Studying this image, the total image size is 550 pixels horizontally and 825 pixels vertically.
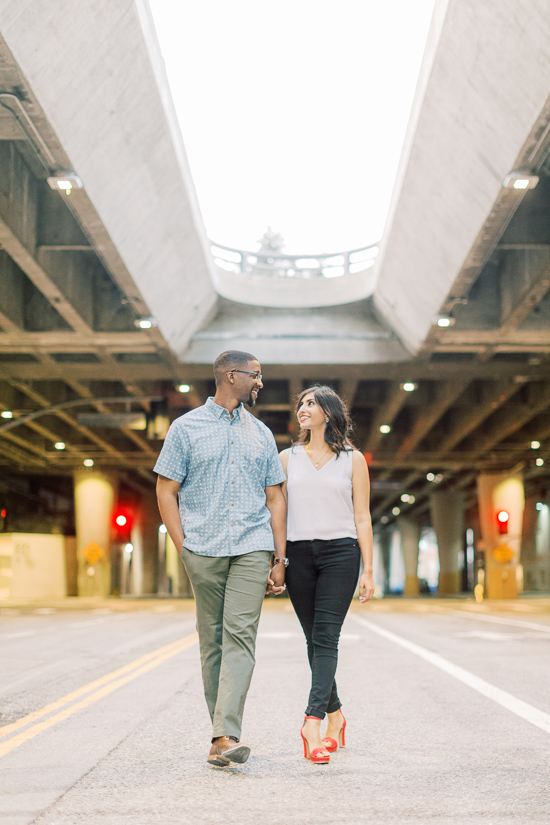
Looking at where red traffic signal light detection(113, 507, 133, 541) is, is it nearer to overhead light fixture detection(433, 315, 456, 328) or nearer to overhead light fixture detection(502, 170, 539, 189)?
overhead light fixture detection(433, 315, 456, 328)

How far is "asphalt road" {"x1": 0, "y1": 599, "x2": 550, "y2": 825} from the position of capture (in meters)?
3.73

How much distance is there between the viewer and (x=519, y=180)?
13172mm

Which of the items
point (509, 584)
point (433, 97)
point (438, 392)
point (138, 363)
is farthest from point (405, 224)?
point (509, 584)

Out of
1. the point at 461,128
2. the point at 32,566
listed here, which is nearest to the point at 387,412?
the point at 461,128

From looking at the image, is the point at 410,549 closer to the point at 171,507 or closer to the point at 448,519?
the point at 448,519

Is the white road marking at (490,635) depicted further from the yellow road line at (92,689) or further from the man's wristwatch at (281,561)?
the man's wristwatch at (281,561)

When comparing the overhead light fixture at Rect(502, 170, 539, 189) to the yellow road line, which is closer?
the yellow road line

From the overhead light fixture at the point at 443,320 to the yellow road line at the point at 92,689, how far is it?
9.98m

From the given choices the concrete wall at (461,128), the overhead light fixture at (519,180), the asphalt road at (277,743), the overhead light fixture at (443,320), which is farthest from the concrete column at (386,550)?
the asphalt road at (277,743)

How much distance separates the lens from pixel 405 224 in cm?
1812

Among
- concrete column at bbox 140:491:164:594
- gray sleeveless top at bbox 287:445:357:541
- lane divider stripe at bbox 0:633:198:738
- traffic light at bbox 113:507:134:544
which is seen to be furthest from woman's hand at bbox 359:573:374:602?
concrete column at bbox 140:491:164:594

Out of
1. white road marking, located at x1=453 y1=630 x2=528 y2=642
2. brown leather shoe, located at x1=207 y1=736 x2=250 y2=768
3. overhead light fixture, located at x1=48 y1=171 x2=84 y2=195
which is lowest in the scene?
white road marking, located at x1=453 y1=630 x2=528 y2=642

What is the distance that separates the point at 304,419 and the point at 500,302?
15.9 m

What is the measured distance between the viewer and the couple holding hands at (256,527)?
15.1 ft
